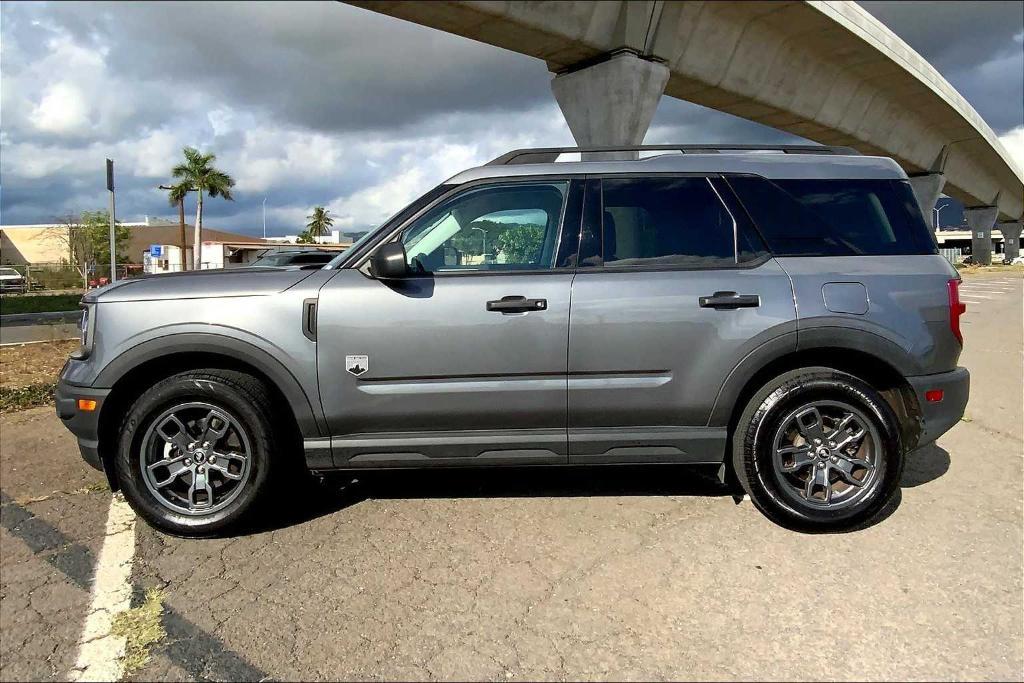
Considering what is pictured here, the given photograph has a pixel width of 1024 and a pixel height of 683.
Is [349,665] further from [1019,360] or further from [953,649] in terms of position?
[1019,360]

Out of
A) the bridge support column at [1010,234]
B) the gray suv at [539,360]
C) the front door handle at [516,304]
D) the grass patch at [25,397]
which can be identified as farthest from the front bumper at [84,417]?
the bridge support column at [1010,234]

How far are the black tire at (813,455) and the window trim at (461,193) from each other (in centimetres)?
132

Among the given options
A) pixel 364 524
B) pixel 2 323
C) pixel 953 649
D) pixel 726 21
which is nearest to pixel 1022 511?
pixel 953 649

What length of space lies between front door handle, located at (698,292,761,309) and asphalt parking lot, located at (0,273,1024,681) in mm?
1183

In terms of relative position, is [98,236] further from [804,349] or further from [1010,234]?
[1010,234]

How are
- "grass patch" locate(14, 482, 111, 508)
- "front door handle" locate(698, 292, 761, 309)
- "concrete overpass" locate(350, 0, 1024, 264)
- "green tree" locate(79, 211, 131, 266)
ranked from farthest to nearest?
"green tree" locate(79, 211, 131, 266) → "concrete overpass" locate(350, 0, 1024, 264) → "grass patch" locate(14, 482, 111, 508) → "front door handle" locate(698, 292, 761, 309)

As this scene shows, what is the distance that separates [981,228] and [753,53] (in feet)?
185

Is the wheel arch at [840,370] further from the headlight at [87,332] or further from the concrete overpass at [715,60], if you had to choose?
the concrete overpass at [715,60]

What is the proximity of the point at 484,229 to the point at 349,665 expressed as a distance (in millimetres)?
2222

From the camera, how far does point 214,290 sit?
3439 millimetres

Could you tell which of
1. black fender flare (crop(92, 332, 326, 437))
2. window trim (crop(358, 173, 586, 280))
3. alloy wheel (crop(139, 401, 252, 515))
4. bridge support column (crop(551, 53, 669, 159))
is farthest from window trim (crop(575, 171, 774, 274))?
bridge support column (crop(551, 53, 669, 159))

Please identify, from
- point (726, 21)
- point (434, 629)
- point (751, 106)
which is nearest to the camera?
point (434, 629)

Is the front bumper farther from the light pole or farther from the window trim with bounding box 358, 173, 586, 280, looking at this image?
the light pole

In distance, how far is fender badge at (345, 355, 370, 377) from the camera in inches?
132
